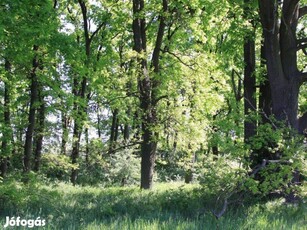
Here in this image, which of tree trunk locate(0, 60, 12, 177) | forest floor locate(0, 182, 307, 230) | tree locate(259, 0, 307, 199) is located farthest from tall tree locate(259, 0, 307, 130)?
tree trunk locate(0, 60, 12, 177)

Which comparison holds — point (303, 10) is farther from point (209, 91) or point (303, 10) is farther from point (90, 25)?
point (90, 25)

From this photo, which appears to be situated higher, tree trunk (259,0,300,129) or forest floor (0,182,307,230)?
tree trunk (259,0,300,129)

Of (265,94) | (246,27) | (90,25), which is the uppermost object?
(90,25)

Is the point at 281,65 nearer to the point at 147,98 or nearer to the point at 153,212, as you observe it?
the point at 147,98

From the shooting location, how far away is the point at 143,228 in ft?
16.4

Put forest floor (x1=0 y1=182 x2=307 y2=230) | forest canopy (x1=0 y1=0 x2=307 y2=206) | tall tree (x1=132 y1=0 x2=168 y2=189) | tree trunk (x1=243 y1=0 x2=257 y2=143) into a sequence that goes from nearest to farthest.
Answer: forest floor (x1=0 y1=182 x2=307 y2=230) → forest canopy (x1=0 y1=0 x2=307 y2=206) → tree trunk (x1=243 y1=0 x2=257 y2=143) → tall tree (x1=132 y1=0 x2=168 y2=189)

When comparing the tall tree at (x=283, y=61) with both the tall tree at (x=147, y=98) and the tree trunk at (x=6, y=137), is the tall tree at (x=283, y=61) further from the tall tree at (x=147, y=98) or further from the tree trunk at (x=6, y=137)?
the tree trunk at (x=6, y=137)

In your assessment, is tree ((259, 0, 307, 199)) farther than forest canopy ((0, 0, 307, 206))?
Yes

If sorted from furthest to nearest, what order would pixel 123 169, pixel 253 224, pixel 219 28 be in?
pixel 123 169, pixel 219 28, pixel 253 224

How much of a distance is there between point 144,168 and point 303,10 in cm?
762

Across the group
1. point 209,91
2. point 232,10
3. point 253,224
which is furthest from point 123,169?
point 253,224

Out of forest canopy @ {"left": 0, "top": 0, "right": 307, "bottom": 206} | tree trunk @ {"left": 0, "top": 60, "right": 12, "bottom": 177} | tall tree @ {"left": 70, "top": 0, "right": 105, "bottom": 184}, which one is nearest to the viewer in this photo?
forest canopy @ {"left": 0, "top": 0, "right": 307, "bottom": 206}

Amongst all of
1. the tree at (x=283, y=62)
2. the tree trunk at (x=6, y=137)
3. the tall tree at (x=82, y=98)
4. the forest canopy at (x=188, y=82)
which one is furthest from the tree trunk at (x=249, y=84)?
the tree trunk at (x=6, y=137)

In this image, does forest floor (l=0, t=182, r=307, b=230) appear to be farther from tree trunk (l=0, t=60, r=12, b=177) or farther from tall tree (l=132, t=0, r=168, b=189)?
tree trunk (l=0, t=60, r=12, b=177)
